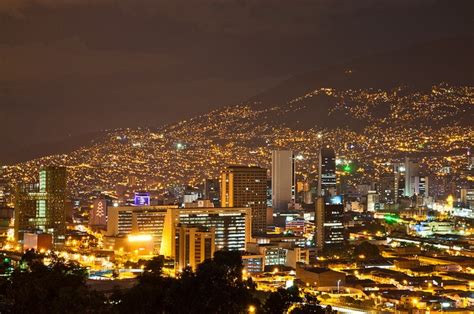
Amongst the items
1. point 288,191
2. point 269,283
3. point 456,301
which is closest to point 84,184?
point 288,191

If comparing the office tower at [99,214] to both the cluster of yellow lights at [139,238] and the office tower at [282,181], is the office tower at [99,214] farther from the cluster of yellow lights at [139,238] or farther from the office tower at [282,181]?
the cluster of yellow lights at [139,238]

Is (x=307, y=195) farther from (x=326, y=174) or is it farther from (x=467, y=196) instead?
(x=467, y=196)

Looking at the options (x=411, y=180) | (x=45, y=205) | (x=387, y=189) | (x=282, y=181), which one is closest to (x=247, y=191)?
(x=45, y=205)

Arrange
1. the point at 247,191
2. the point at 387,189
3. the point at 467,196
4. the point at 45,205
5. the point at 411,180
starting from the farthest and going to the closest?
the point at 411,180 < the point at 387,189 < the point at 467,196 < the point at 247,191 < the point at 45,205

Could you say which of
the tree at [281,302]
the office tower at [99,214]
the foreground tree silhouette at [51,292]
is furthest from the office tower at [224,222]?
the tree at [281,302]

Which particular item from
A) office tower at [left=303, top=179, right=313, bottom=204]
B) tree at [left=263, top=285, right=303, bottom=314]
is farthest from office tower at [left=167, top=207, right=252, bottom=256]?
tree at [left=263, top=285, right=303, bottom=314]

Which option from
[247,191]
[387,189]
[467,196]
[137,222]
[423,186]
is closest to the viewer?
[137,222]

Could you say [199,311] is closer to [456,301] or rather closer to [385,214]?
[456,301]
